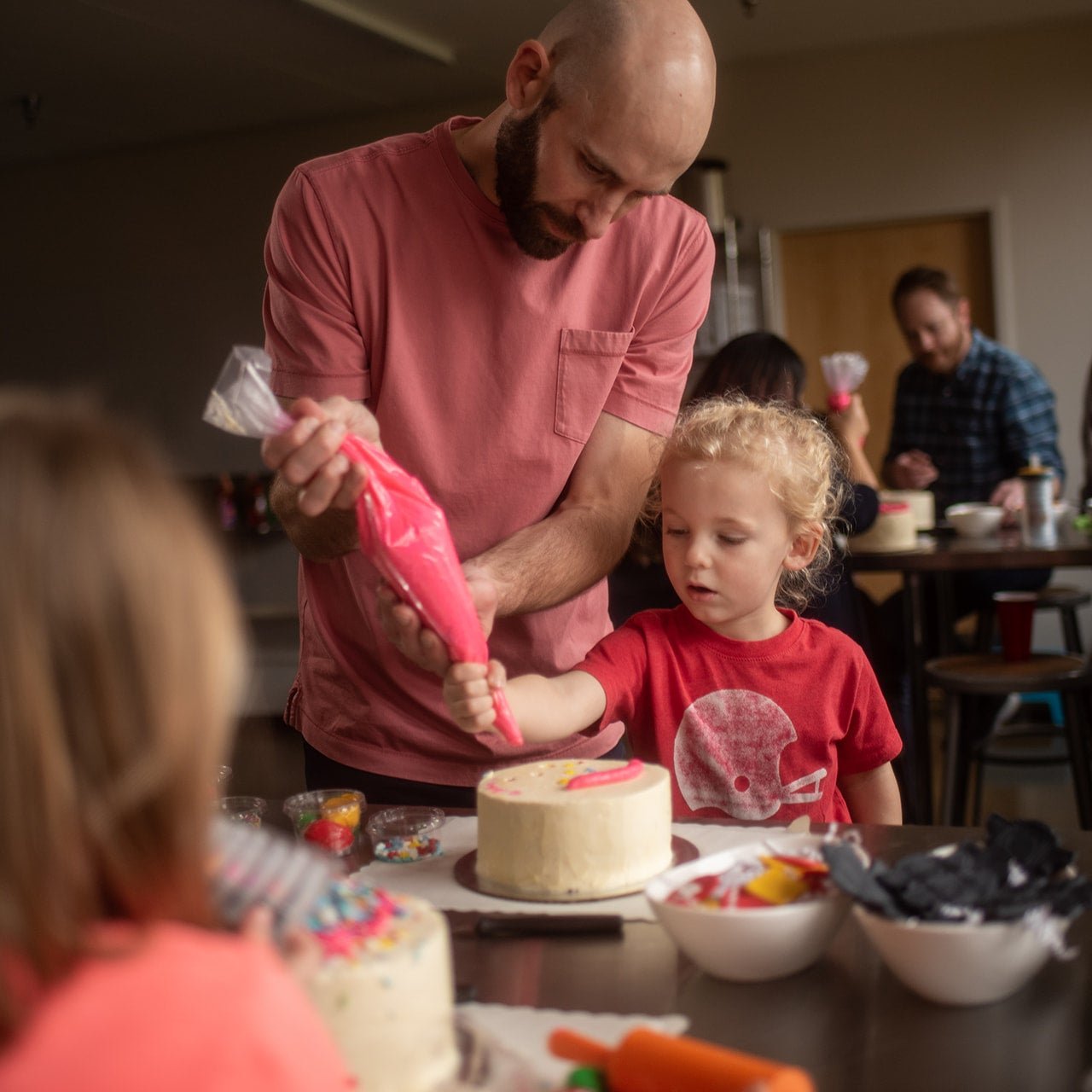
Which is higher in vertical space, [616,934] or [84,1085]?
[84,1085]

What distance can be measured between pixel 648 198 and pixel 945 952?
120cm

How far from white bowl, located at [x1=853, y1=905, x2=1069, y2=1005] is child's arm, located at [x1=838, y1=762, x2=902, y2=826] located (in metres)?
0.74

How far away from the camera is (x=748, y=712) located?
1.68 meters

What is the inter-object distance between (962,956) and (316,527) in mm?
1004

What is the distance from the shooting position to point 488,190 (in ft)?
5.80

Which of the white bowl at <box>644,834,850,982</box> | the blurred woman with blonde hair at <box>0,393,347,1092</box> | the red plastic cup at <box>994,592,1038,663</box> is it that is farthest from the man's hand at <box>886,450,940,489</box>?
the blurred woman with blonde hair at <box>0,393,347,1092</box>

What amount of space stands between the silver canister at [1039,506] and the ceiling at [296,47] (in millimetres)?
2635

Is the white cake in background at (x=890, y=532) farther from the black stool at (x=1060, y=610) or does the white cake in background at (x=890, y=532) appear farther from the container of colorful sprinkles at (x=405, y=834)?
the container of colorful sprinkles at (x=405, y=834)

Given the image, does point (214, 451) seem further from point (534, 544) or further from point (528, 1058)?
point (528, 1058)

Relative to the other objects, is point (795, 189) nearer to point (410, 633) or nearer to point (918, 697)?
point (918, 697)

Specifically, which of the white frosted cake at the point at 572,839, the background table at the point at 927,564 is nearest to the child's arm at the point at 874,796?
the white frosted cake at the point at 572,839

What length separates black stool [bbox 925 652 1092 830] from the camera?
3.42 meters

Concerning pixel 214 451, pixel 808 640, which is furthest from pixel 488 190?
pixel 214 451

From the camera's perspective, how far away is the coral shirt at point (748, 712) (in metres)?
1.63
